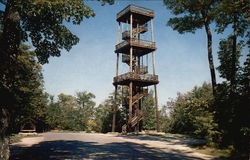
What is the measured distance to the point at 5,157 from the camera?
21.0ft

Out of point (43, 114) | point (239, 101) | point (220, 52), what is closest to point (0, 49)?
point (239, 101)

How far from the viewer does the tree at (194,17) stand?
51.1ft

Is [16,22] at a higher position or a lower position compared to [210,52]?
lower

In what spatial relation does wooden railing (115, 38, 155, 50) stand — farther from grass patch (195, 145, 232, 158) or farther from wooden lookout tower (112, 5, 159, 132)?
grass patch (195, 145, 232, 158)

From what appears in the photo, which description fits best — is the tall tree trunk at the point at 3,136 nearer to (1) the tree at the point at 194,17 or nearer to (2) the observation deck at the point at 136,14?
(1) the tree at the point at 194,17

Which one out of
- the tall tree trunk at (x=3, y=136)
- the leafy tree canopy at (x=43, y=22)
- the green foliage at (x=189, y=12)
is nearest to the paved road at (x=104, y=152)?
the tall tree trunk at (x=3, y=136)

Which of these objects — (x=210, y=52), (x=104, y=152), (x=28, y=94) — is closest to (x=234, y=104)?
(x=210, y=52)

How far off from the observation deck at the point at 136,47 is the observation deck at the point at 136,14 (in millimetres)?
3481

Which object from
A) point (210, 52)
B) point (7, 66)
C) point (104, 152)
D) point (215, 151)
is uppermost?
point (210, 52)

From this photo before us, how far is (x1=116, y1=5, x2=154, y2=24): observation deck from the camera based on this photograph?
87.8ft

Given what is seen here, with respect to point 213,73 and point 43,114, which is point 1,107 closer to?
point 213,73

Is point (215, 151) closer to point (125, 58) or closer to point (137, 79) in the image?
point (137, 79)

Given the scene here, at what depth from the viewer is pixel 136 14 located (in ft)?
89.8

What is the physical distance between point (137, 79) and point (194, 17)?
10.3m
